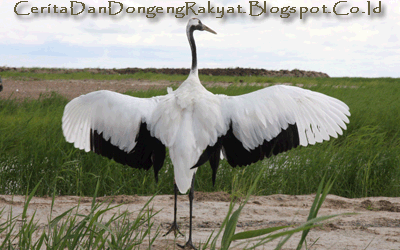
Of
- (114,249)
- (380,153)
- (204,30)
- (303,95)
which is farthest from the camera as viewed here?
(380,153)

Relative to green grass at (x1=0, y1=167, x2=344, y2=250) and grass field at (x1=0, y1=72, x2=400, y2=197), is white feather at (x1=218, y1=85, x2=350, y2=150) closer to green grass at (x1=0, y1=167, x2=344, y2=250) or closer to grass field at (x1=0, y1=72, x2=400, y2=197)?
green grass at (x1=0, y1=167, x2=344, y2=250)

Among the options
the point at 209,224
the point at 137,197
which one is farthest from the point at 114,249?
the point at 137,197

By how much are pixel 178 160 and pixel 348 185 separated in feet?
10.2

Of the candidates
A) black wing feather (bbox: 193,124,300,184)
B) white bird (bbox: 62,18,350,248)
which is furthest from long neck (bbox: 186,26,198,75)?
black wing feather (bbox: 193,124,300,184)

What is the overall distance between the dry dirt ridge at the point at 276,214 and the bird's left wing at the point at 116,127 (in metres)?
0.44

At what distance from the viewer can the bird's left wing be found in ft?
10.7

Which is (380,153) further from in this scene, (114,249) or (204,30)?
(114,249)

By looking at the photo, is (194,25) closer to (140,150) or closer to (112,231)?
(140,150)

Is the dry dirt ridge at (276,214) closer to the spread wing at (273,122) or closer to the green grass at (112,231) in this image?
the spread wing at (273,122)

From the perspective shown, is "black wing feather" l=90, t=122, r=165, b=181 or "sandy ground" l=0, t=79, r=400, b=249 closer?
"black wing feather" l=90, t=122, r=165, b=181

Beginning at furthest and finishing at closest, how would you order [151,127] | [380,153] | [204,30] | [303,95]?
[380,153], [204,30], [303,95], [151,127]

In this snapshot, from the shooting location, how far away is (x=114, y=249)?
2.06 meters

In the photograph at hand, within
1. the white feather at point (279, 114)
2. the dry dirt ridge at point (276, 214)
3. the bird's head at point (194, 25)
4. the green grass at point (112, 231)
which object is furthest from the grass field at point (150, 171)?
the green grass at point (112, 231)

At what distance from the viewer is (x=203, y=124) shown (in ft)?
9.95
